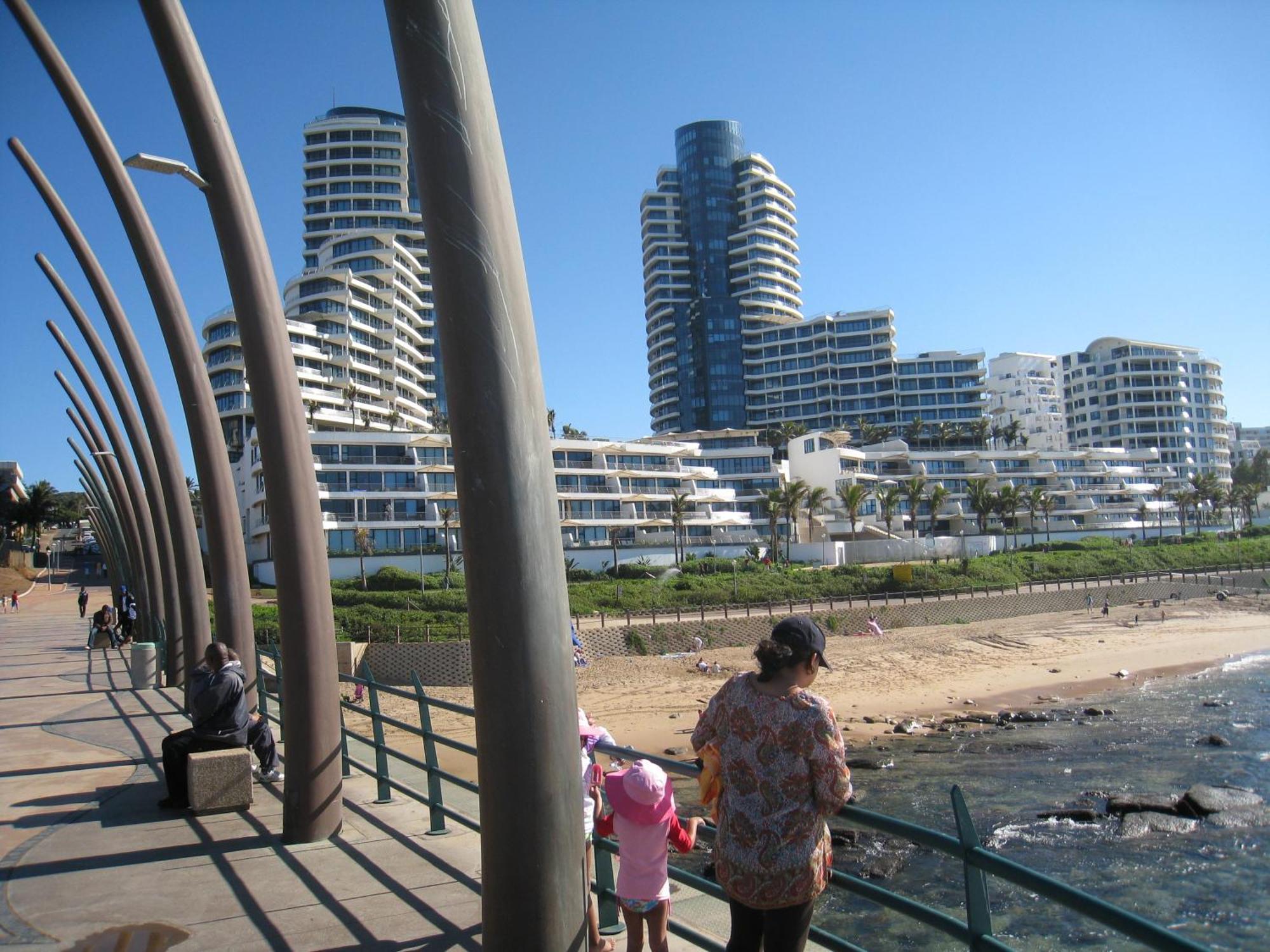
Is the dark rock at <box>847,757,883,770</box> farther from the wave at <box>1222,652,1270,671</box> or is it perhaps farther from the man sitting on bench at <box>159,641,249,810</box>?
the wave at <box>1222,652,1270,671</box>

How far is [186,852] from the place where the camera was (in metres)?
5.78

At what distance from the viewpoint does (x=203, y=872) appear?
5359mm

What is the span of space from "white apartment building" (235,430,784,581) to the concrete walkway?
139 ft

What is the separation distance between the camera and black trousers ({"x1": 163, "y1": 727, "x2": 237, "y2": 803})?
691 centimetres

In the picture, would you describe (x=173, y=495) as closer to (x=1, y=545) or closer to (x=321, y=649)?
(x=321, y=649)

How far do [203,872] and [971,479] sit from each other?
8404 centimetres

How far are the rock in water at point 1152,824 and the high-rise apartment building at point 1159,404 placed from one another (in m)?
103

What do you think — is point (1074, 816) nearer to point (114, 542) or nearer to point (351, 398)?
point (114, 542)

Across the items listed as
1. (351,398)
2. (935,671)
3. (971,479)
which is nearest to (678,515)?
(935,671)

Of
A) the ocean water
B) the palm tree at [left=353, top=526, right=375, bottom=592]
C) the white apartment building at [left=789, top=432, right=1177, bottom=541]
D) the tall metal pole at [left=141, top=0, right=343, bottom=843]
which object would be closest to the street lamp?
the tall metal pole at [left=141, top=0, right=343, bottom=843]

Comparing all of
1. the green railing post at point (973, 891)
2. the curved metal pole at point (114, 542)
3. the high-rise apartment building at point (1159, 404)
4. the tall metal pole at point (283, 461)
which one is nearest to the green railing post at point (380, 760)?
the tall metal pole at point (283, 461)

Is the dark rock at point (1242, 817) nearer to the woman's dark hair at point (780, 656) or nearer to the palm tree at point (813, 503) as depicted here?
the woman's dark hair at point (780, 656)

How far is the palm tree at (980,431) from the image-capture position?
10019 centimetres

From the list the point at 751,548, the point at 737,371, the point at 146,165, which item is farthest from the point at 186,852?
the point at 737,371
